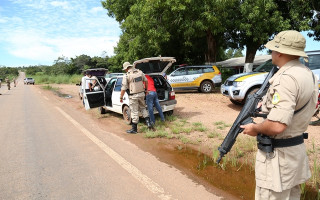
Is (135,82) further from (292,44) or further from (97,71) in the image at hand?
(292,44)

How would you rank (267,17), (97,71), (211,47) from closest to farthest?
(97,71) → (267,17) → (211,47)

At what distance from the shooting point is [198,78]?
Result: 13.9 meters

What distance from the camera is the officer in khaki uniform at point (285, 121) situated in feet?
5.76

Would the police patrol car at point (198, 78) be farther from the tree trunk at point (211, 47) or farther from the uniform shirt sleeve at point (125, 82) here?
the uniform shirt sleeve at point (125, 82)

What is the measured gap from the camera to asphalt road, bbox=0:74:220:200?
10.6ft

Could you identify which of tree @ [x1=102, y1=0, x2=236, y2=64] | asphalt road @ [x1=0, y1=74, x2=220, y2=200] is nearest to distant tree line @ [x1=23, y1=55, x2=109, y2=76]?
tree @ [x1=102, y1=0, x2=236, y2=64]

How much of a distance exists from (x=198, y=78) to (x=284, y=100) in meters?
12.3

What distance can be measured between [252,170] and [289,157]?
215 cm

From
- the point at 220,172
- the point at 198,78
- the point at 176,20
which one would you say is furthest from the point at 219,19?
the point at 220,172

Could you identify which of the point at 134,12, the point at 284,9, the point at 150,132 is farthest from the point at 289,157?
the point at 284,9

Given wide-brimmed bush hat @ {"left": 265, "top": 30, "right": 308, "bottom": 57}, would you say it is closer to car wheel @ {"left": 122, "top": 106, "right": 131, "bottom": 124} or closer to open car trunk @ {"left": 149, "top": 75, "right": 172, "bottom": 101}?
car wheel @ {"left": 122, "top": 106, "right": 131, "bottom": 124}

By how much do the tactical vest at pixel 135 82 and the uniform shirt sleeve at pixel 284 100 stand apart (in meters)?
4.68

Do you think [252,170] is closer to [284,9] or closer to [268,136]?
[268,136]

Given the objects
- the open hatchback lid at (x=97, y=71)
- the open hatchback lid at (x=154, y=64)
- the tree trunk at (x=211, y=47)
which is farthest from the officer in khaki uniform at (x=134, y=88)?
the tree trunk at (x=211, y=47)
